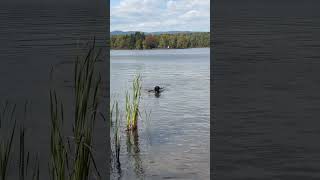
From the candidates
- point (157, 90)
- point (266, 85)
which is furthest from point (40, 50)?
point (157, 90)

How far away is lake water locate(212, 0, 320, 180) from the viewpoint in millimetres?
1581

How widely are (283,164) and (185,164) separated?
1.34 m

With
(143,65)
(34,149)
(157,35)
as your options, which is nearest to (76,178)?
(34,149)

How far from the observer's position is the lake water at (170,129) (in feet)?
9.10

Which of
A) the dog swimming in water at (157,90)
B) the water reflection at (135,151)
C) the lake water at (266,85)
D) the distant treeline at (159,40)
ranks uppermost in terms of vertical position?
the distant treeline at (159,40)

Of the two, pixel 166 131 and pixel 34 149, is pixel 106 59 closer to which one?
pixel 34 149

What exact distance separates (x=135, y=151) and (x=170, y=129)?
0.69 metres

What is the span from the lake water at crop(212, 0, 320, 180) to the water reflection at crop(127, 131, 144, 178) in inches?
45.6

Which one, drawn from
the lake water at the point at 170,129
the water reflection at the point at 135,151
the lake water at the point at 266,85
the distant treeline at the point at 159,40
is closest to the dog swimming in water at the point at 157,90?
the lake water at the point at 170,129

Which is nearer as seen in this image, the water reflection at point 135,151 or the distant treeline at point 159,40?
the water reflection at point 135,151

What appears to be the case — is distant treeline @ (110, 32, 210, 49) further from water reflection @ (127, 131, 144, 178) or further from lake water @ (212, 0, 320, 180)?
lake water @ (212, 0, 320, 180)

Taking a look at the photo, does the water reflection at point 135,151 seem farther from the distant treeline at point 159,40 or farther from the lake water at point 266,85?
the lake water at point 266,85

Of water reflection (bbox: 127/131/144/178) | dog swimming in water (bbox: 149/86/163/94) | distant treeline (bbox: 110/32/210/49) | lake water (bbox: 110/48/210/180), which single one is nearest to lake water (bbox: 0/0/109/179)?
lake water (bbox: 110/48/210/180)

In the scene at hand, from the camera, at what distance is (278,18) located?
160 centimetres
